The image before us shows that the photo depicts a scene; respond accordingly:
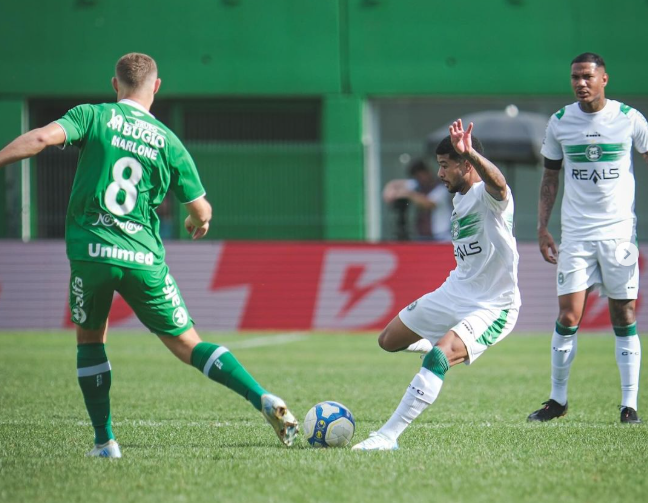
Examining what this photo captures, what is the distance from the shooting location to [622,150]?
7.64 m

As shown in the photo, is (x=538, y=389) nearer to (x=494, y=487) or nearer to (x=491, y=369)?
(x=491, y=369)

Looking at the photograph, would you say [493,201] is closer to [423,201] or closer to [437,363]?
[437,363]

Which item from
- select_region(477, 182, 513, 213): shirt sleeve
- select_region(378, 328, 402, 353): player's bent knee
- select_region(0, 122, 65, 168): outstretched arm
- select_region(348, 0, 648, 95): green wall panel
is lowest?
select_region(378, 328, 402, 353): player's bent knee

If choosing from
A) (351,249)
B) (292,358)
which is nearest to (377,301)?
(351,249)

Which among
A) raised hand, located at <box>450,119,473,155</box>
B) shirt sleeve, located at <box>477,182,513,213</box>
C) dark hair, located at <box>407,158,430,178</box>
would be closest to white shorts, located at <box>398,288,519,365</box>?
shirt sleeve, located at <box>477,182,513,213</box>

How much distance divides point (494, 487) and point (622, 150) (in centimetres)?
359

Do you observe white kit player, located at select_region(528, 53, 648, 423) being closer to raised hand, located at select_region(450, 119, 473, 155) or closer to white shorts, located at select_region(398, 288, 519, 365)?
white shorts, located at select_region(398, 288, 519, 365)

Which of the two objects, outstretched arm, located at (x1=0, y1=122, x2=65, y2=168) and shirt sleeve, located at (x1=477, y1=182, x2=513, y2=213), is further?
shirt sleeve, located at (x1=477, y1=182, x2=513, y2=213)

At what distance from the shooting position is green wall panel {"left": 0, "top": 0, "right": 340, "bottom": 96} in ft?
68.8

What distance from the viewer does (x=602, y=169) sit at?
7.64 metres

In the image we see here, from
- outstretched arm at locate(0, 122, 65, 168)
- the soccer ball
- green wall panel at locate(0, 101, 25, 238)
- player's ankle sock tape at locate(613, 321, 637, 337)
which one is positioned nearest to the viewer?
outstretched arm at locate(0, 122, 65, 168)

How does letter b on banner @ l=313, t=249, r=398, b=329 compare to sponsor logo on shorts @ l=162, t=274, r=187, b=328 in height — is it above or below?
below

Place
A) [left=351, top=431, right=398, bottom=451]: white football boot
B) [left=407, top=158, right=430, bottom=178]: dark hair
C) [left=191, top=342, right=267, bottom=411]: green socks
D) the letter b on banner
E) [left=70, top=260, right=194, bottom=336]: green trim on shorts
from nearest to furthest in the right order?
[left=70, top=260, right=194, bottom=336]: green trim on shorts → [left=191, top=342, right=267, bottom=411]: green socks → [left=351, top=431, right=398, bottom=451]: white football boot → the letter b on banner → [left=407, top=158, right=430, bottom=178]: dark hair

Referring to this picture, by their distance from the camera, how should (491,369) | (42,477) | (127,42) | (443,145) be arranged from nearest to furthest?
(42,477) < (443,145) < (491,369) < (127,42)
